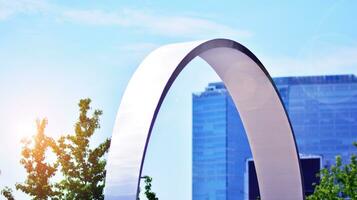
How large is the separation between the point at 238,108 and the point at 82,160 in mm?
15835

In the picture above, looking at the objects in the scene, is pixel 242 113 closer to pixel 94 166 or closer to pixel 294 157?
pixel 294 157

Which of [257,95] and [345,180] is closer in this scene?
[257,95]

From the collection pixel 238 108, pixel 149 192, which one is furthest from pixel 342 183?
pixel 238 108

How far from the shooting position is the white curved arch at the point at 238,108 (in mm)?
16234

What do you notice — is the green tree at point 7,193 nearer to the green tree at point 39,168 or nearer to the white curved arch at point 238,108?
the green tree at point 39,168

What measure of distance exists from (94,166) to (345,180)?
1018 cm

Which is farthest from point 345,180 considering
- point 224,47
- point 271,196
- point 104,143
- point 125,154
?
point 125,154

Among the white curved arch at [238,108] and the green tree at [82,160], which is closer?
the white curved arch at [238,108]

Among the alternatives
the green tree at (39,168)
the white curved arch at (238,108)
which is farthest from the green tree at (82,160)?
the white curved arch at (238,108)

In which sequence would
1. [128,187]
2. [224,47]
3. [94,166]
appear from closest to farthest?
[128,187], [224,47], [94,166]

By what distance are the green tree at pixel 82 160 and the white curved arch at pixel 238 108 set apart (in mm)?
14832

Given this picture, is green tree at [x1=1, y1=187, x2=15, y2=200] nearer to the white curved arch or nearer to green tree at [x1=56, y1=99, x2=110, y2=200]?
green tree at [x1=56, y1=99, x2=110, y2=200]

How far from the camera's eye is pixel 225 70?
20.2m

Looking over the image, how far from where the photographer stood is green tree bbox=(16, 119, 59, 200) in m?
35.7
